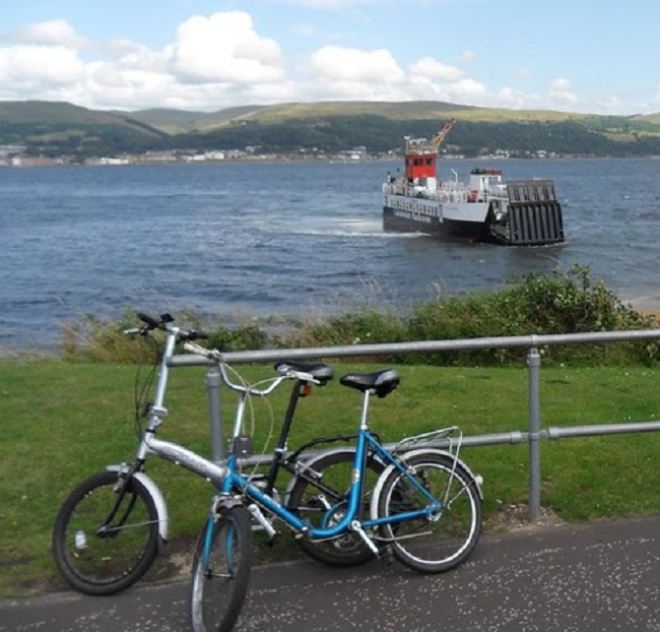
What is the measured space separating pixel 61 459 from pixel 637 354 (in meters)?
8.60

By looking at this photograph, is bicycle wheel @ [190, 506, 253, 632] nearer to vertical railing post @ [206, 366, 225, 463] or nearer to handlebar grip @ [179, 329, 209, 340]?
vertical railing post @ [206, 366, 225, 463]

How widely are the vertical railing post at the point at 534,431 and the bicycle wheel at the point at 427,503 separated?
1.88 ft

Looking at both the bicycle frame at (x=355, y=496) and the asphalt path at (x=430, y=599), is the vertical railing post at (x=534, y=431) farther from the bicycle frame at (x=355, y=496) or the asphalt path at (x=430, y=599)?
the bicycle frame at (x=355, y=496)

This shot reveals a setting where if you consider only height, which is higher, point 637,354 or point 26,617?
point 26,617

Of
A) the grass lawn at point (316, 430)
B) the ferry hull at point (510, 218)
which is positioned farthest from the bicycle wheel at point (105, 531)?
the ferry hull at point (510, 218)

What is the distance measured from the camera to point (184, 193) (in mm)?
122500

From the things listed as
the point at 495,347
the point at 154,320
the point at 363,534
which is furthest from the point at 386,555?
the point at 154,320

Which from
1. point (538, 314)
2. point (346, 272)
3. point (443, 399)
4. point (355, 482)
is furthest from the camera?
point (346, 272)

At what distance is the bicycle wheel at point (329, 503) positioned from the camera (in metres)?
4.91

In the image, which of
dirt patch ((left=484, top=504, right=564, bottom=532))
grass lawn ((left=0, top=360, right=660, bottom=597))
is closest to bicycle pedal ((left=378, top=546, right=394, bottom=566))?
grass lawn ((left=0, top=360, right=660, bottom=597))

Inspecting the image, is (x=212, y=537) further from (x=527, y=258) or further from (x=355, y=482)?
(x=527, y=258)

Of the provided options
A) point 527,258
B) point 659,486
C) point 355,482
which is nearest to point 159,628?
point 355,482

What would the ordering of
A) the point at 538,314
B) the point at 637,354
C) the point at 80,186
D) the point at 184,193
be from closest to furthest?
the point at 637,354 → the point at 538,314 → the point at 184,193 → the point at 80,186

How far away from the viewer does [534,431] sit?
216 inches
